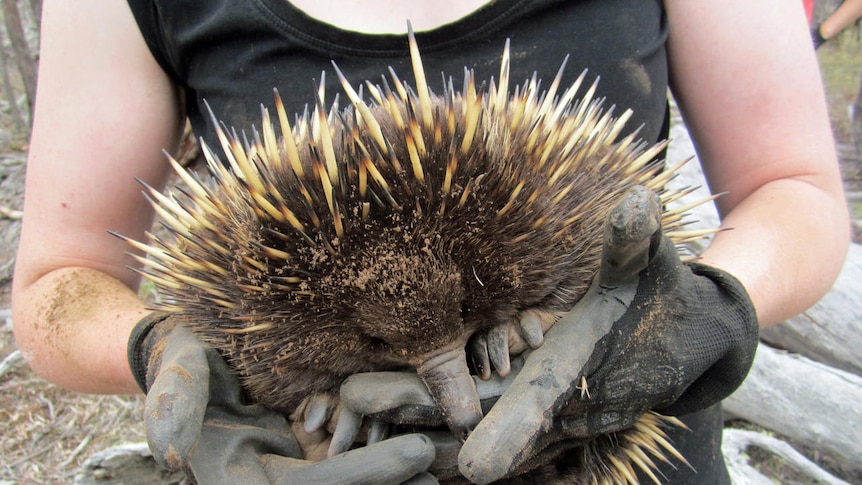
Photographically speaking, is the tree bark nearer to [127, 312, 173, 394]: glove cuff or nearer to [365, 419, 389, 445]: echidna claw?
[127, 312, 173, 394]: glove cuff

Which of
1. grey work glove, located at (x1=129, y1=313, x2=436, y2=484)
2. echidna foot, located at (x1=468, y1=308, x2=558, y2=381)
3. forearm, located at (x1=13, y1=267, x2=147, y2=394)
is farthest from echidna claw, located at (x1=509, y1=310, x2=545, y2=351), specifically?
forearm, located at (x1=13, y1=267, x2=147, y2=394)

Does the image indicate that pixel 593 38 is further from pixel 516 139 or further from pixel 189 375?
pixel 189 375

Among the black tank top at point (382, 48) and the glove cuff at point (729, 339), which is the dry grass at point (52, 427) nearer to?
the black tank top at point (382, 48)

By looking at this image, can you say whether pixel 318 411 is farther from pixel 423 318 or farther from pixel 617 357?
pixel 617 357

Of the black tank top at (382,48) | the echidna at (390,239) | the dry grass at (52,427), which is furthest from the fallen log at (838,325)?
the dry grass at (52,427)

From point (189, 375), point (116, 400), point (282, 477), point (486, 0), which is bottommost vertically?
point (116, 400)

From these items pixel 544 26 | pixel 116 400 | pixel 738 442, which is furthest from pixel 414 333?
pixel 116 400
